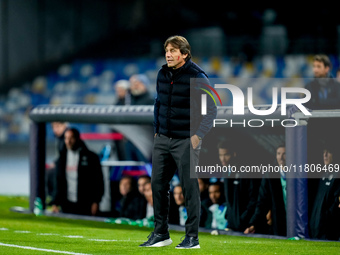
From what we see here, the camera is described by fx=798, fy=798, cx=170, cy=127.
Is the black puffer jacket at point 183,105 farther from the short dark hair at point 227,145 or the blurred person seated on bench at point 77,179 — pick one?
the blurred person seated on bench at point 77,179

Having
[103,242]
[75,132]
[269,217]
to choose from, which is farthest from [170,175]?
[75,132]

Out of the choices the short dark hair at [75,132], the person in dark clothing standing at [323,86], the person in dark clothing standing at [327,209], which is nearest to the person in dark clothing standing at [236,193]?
the person in dark clothing standing at [327,209]

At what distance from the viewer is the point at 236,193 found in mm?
8516

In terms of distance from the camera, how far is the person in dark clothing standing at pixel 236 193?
8406 mm

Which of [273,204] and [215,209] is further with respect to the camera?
[215,209]

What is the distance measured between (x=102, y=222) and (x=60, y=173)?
0.98 m

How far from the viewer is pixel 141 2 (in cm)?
2942

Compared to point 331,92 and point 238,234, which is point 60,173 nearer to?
point 238,234

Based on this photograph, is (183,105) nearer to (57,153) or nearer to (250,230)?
(250,230)

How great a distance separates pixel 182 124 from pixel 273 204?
200cm

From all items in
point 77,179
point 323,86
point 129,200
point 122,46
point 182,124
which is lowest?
point 129,200

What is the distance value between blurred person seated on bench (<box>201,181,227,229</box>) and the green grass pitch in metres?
0.23

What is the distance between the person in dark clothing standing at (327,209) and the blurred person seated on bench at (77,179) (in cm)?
292

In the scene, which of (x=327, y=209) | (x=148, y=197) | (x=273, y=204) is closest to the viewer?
(x=327, y=209)
